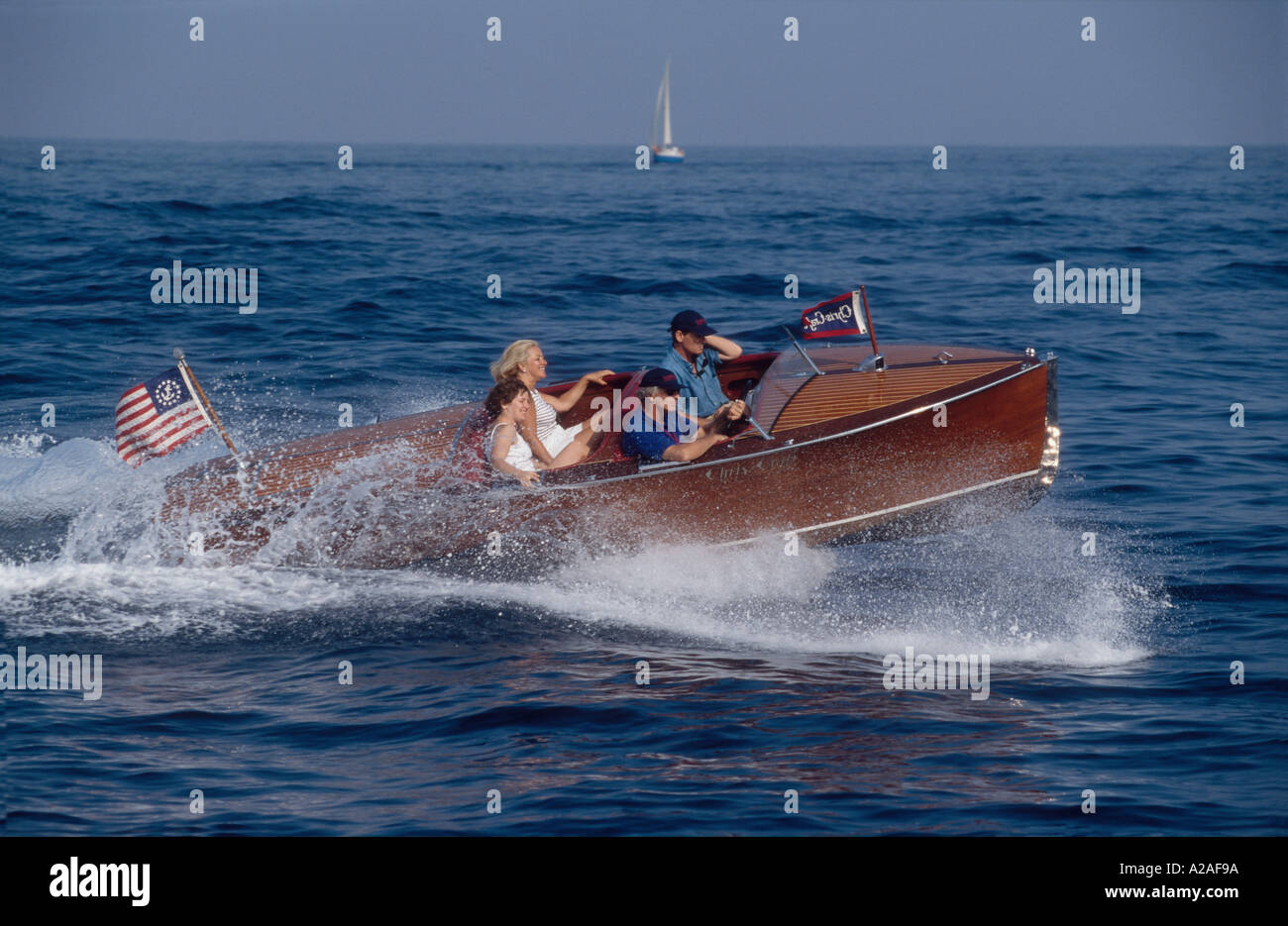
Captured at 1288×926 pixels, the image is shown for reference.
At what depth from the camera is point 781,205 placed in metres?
A: 34.9

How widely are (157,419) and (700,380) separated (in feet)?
12.1

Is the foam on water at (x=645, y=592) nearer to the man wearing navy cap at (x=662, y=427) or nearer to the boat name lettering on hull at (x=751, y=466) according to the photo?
the boat name lettering on hull at (x=751, y=466)


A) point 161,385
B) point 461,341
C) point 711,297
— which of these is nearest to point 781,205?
point 711,297

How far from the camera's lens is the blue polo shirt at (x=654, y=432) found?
8078mm

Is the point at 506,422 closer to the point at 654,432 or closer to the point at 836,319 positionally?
the point at 654,432

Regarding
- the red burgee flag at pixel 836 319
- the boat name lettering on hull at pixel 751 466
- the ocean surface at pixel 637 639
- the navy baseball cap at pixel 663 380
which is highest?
the red burgee flag at pixel 836 319

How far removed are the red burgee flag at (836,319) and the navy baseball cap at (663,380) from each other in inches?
39.6

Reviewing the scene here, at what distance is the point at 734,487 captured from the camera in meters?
8.20

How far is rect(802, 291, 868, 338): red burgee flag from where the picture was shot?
8133 millimetres

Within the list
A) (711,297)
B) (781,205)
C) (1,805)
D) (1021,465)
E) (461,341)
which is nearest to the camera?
(1,805)

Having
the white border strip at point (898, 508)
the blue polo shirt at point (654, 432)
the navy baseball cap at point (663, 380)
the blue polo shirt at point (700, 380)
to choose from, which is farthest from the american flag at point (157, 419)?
the white border strip at point (898, 508)

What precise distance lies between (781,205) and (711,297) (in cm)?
1696
